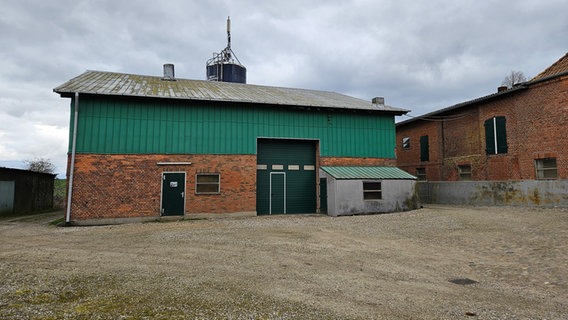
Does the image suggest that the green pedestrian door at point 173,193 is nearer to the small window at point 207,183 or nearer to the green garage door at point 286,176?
the small window at point 207,183

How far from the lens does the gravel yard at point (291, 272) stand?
13.8 feet

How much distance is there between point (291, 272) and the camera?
20.0 feet

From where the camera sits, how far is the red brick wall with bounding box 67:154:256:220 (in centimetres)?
1357

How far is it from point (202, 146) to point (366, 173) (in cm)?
855

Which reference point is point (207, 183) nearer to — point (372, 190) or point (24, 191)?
point (372, 190)

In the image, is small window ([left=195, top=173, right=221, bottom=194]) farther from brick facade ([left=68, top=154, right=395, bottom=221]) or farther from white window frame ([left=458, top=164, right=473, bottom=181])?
white window frame ([left=458, top=164, right=473, bottom=181])

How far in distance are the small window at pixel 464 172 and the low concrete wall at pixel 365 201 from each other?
309 inches

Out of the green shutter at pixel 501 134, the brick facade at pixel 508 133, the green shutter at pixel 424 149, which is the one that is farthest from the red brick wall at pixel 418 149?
the green shutter at pixel 501 134

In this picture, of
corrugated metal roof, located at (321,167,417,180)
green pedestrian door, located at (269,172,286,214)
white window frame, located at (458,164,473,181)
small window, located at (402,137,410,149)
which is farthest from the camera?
small window, located at (402,137,410,149)

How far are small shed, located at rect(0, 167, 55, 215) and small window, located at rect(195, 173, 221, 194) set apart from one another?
1149 cm

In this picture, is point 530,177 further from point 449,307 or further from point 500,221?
point 449,307

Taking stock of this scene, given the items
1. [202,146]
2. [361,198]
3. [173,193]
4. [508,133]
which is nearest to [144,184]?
[173,193]

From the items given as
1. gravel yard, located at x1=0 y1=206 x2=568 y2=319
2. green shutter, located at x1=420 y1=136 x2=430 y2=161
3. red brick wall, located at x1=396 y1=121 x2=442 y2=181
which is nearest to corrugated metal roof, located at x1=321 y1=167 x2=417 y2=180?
gravel yard, located at x1=0 y1=206 x2=568 y2=319

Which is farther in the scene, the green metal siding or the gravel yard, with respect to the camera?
the green metal siding
